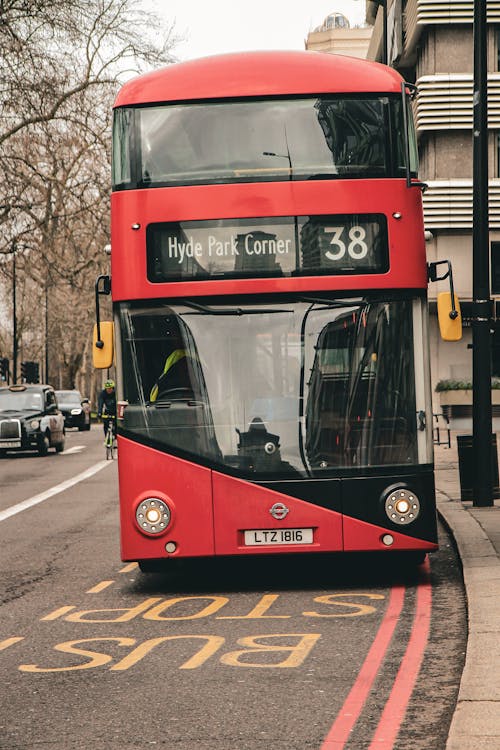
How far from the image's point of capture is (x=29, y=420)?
33.1 metres

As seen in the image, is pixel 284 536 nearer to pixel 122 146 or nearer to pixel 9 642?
pixel 9 642

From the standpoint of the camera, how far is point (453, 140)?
139ft

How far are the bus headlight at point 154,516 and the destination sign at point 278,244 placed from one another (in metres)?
1.61

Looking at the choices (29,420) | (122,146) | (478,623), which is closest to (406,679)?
(478,623)

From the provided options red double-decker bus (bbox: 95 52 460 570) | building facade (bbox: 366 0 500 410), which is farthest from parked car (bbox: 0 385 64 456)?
red double-decker bus (bbox: 95 52 460 570)

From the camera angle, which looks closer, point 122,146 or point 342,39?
point 122,146

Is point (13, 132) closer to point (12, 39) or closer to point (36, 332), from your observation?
point (12, 39)

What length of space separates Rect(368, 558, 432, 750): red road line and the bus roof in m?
3.82

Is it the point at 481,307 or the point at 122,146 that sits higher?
the point at 122,146

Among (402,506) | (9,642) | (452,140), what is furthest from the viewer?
(452,140)

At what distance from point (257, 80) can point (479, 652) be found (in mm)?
4971

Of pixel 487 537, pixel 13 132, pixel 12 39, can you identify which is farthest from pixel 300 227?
pixel 13 132

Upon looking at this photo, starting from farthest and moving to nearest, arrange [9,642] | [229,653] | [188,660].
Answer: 1. [9,642]
2. [229,653]
3. [188,660]

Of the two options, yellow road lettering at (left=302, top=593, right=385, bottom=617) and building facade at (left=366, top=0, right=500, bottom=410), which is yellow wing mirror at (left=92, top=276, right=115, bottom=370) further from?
building facade at (left=366, top=0, right=500, bottom=410)
